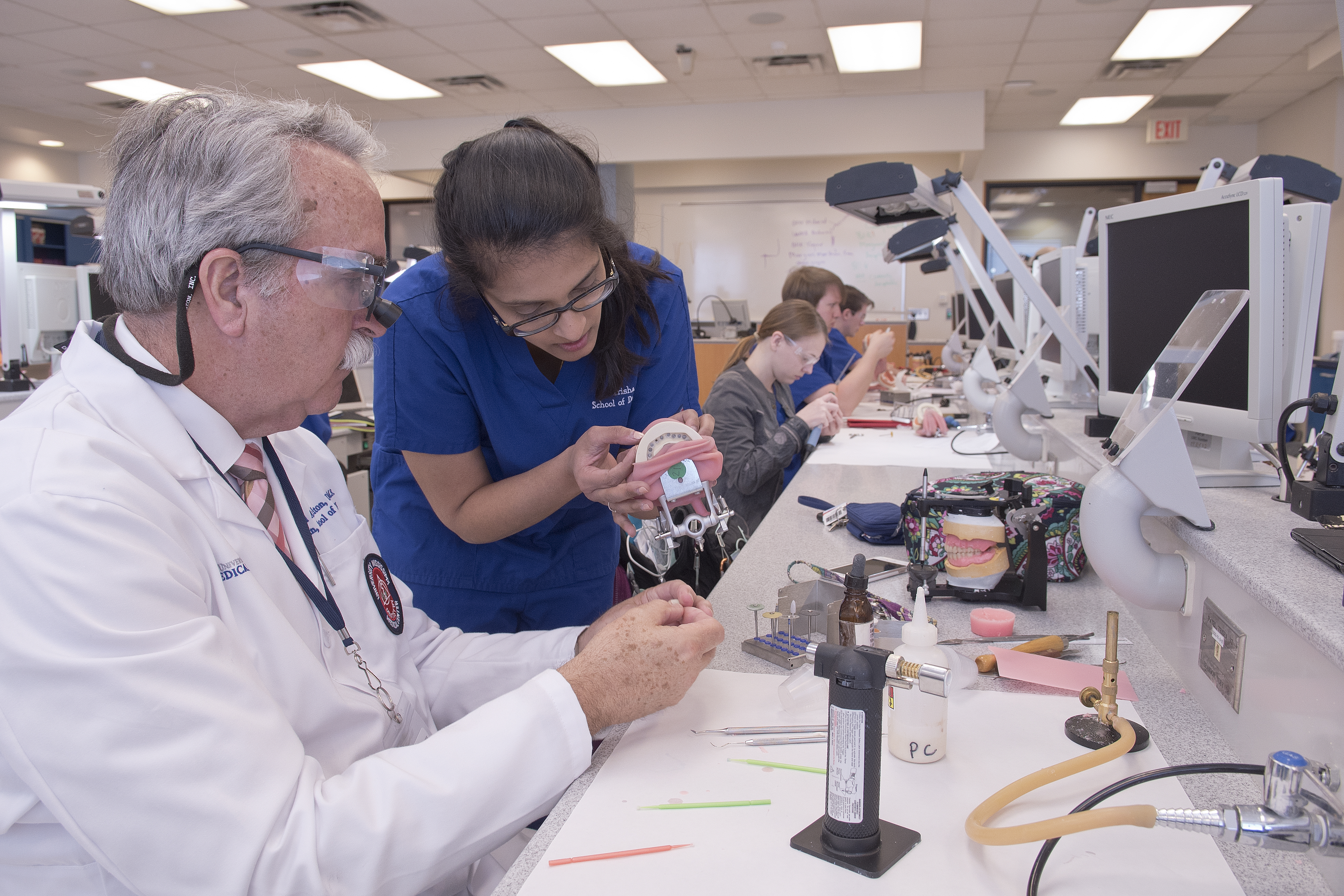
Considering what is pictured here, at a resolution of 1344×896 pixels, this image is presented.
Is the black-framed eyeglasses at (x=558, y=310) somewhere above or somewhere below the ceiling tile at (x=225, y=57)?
below

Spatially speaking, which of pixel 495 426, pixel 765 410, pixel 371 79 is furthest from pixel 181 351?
pixel 371 79

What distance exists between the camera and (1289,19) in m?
5.67

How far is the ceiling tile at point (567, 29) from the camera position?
18.8 ft

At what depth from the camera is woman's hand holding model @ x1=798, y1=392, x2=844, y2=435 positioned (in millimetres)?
3070

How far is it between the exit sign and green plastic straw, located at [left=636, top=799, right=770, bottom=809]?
9417 mm

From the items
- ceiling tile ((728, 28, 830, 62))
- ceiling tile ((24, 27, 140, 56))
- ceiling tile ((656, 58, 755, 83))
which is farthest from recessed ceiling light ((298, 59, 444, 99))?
ceiling tile ((728, 28, 830, 62))

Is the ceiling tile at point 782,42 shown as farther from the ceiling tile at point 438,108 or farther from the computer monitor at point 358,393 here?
the computer monitor at point 358,393

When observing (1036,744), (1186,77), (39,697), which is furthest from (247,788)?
(1186,77)

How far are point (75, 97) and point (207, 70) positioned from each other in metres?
1.75

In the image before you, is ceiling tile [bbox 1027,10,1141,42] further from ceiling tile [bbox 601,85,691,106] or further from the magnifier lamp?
the magnifier lamp

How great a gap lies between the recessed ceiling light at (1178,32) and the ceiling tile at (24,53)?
7800mm

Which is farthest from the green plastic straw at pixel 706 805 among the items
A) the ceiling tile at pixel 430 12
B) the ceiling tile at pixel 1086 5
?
the ceiling tile at pixel 1086 5

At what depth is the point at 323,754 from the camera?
950 millimetres

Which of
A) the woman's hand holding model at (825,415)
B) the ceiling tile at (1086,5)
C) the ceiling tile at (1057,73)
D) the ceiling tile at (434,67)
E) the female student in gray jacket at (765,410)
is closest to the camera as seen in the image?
the female student in gray jacket at (765,410)
